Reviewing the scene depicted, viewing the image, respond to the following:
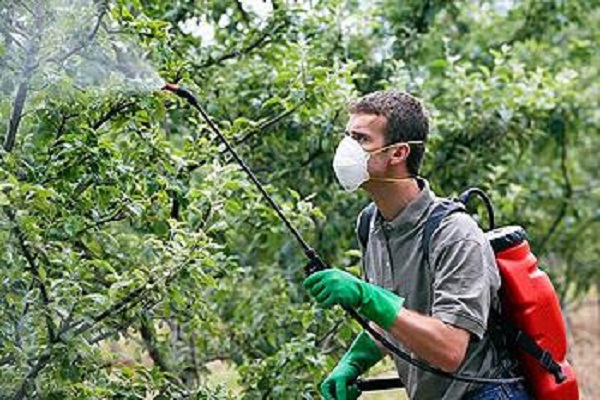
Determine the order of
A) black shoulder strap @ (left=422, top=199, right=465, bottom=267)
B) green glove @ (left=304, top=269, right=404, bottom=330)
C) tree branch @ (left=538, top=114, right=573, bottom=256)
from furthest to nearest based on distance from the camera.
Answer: tree branch @ (left=538, top=114, right=573, bottom=256)
black shoulder strap @ (left=422, top=199, right=465, bottom=267)
green glove @ (left=304, top=269, right=404, bottom=330)

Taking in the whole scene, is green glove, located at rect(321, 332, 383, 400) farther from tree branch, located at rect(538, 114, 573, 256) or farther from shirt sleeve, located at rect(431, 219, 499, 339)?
tree branch, located at rect(538, 114, 573, 256)

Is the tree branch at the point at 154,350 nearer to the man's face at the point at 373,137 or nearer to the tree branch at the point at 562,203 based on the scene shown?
the man's face at the point at 373,137

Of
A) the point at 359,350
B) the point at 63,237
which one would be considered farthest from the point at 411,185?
the point at 63,237

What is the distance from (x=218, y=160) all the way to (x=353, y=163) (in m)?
1.07

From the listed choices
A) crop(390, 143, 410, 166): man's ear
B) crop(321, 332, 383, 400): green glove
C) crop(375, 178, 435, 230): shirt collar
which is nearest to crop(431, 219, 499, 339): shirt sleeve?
crop(375, 178, 435, 230): shirt collar

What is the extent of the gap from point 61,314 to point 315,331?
1373 mm

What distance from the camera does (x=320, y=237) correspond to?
4891 mm

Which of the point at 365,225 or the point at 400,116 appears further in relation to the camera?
the point at 365,225

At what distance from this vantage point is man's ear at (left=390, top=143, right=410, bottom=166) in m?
2.89

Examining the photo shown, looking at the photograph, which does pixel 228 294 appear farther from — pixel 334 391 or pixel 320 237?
pixel 334 391

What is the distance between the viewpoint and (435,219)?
279 cm

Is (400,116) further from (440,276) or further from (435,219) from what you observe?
(440,276)

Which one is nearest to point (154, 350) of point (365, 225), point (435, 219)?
point (365, 225)

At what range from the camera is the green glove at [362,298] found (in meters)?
2.62
